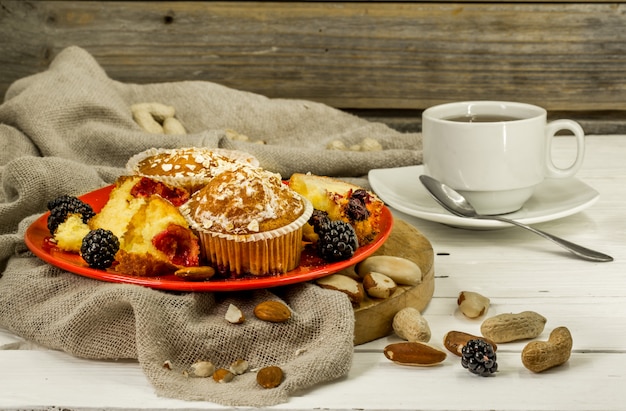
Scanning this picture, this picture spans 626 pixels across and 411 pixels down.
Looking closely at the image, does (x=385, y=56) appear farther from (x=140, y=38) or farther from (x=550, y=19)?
(x=140, y=38)

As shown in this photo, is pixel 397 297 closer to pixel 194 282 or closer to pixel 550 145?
pixel 194 282

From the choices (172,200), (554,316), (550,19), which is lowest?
(554,316)

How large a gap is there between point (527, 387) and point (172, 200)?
2.69 ft

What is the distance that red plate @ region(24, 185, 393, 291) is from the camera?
4.37 ft

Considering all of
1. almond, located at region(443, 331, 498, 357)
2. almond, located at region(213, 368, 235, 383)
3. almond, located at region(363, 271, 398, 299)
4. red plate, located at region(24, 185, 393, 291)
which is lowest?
almond, located at region(213, 368, 235, 383)

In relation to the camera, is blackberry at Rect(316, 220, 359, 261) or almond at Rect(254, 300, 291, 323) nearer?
almond at Rect(254, 300, 291, 323)

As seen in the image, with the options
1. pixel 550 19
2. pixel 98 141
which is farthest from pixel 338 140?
pixel 550 19

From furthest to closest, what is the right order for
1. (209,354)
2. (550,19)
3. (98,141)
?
1. (550,19)
2. (98,141)
3. (209,354)

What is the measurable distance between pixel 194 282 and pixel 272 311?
5.9 inches

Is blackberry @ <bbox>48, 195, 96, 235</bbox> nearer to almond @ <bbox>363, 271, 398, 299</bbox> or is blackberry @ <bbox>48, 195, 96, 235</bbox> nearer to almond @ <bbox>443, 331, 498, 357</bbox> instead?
almond @ <bbox>363, 271, 398, 299</bbox>

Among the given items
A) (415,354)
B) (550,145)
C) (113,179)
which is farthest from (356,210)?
(113,179)

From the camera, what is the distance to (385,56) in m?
2.84

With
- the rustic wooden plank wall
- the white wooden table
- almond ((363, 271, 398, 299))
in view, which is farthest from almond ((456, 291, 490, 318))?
the rustic wooden plank wall

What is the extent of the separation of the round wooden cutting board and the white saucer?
0.14m
